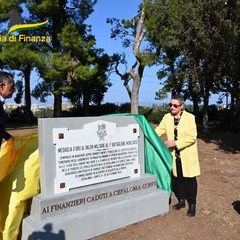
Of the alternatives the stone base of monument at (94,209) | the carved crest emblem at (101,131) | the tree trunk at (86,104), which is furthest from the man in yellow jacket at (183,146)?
the tree trunk at (86,104)

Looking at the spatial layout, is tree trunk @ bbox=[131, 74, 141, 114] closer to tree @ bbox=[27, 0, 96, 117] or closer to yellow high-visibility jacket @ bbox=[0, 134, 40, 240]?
tree @ bbox=[27, 0, 96, 117]

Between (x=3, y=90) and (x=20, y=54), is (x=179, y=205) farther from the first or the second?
(x=20, y=54)

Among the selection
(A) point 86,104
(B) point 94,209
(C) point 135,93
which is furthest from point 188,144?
(A) point 86,104

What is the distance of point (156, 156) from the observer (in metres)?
4.94

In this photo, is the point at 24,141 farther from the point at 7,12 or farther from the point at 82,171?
the point at 7,12

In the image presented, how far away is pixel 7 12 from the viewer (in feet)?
68.5

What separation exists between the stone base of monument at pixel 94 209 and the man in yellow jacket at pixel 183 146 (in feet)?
1.11

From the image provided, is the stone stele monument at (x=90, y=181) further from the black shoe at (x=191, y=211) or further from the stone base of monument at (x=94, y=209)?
the black shoe at (x=191, y=211)

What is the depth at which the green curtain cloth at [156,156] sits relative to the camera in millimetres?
4836

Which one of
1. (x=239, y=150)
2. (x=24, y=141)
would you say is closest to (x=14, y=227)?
(x=24, y=141)

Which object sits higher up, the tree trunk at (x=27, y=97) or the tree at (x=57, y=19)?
the tree at (x=57, y=19)

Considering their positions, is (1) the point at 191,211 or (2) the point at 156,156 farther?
(2) the point at 156,156

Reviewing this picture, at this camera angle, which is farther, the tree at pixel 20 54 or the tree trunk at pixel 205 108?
the tree at pixel 20 54

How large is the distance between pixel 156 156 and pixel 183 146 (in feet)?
1.66
